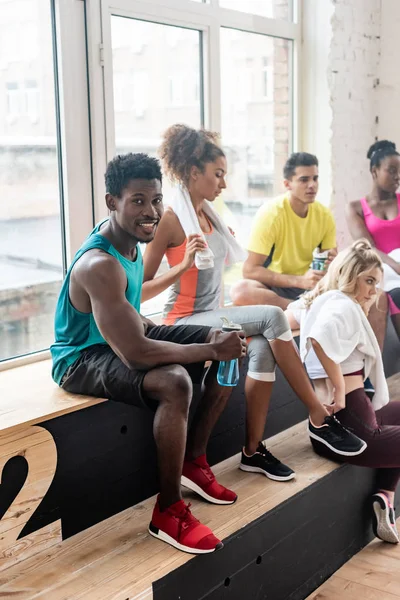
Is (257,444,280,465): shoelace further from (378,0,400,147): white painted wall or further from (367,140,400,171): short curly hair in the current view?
(378,0,400,147): white painted wall

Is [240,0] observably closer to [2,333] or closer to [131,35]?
[131,35]

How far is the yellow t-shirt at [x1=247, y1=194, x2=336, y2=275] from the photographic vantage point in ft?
10.9

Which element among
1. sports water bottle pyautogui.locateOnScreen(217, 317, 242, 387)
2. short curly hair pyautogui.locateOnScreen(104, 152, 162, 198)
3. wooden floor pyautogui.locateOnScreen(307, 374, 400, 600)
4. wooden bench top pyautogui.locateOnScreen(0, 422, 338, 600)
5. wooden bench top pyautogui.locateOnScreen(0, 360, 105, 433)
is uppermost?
short curly hair pyautogui.locateOnScreen(104, 152, 162, 198)

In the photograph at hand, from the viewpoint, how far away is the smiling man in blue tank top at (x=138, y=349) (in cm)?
204

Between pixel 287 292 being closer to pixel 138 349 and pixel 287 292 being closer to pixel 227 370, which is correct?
pixel 227 370

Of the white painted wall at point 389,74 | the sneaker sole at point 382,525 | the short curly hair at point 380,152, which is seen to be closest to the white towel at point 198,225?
the sneaker sole at point 382,525

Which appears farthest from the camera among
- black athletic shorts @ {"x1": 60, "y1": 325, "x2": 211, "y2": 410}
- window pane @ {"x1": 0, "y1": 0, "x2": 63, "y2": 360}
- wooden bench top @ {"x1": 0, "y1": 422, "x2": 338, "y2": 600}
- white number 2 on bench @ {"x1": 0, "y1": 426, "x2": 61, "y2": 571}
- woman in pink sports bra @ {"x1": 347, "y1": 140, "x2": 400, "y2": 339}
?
woman in pink sports bra @ {"x1": 347, "y1": 140, "x2": 400, "y2": 339}

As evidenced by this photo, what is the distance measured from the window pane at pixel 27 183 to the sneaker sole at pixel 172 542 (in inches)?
34.7

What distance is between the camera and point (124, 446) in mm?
2311

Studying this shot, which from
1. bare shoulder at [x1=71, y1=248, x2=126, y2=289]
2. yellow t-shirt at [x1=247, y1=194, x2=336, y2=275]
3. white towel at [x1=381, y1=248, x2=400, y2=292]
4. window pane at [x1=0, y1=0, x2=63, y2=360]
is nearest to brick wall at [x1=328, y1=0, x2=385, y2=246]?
white towel at [x1=381, y1=248, x2=400, y2=292]

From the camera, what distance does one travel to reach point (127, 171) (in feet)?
7.16

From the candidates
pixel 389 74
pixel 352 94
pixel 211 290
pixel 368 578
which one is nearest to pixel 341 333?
pixel 211 290

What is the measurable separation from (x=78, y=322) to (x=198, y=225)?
68cm

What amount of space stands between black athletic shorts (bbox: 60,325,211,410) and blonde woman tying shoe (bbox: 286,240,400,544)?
0.53 m
